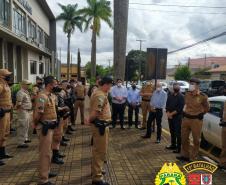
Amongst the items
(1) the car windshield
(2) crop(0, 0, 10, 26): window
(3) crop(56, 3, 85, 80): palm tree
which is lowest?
(1) the car windshield

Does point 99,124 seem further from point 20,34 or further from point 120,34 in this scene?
point 20,34

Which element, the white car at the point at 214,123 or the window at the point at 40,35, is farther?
the window at the point at 40,35

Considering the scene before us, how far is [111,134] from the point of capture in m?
10.6

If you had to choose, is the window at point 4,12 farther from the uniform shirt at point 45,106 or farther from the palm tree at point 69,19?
the palm tree at point 69,19

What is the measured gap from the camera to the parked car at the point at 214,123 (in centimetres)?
781

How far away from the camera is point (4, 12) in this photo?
79.5 ft

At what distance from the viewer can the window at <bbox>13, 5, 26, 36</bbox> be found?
2772 cm

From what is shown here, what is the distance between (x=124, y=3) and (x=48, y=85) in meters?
9.31

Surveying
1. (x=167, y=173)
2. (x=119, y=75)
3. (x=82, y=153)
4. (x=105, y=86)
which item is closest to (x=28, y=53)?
(x=119, y=75)

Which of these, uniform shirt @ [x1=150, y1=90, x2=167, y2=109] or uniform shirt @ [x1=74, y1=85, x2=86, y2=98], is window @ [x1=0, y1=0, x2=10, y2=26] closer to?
uniform shirt @ [x1=74, y1=85, x2=86, y2=98]

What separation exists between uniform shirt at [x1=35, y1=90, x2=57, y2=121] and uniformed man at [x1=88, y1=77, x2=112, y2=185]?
2.16ft

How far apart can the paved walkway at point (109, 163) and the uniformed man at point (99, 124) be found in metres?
0.36

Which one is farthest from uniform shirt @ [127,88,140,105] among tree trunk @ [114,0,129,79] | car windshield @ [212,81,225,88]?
car windshield @ [212,81,225,88]

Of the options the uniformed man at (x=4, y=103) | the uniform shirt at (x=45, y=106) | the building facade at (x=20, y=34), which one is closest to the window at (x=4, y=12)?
the building facade at (x=20, y=34)
